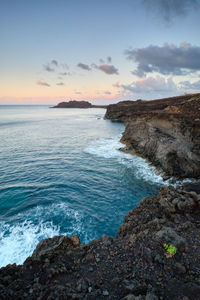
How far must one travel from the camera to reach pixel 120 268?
7.10 m

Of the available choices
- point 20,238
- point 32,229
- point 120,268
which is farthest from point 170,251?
point 20,238

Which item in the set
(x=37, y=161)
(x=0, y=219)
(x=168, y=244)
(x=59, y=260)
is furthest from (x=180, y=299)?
(x=37, y=161)

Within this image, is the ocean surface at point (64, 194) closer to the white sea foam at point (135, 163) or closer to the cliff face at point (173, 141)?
the white sea foam at point (135, 163)

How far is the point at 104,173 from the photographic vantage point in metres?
25.8

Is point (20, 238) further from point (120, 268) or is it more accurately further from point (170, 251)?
point (170, 251)

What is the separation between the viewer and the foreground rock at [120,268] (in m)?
5.91

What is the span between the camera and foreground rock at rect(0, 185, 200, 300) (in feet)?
19.4

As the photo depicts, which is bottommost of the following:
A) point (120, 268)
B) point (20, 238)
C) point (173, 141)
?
point (20, 238)

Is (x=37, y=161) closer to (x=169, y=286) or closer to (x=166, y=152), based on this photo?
(x=166, y=152)

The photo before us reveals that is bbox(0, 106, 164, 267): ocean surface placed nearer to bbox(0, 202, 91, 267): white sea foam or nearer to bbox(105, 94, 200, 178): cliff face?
bbox(0, 202, 91, 267): white sea foam

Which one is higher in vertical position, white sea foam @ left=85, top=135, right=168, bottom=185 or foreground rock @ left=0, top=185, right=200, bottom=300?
foreground rock @ left=0, top=185, right=200, bottom=300

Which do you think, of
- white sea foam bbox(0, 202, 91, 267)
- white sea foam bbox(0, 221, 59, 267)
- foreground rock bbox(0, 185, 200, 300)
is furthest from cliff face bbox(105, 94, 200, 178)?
white sea foam bbox(0, 221, 59, 267)

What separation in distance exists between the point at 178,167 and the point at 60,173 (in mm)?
18988

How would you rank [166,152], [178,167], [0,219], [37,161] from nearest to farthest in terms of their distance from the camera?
[0,219]
[178,167]
[166,152]
[37,161]
